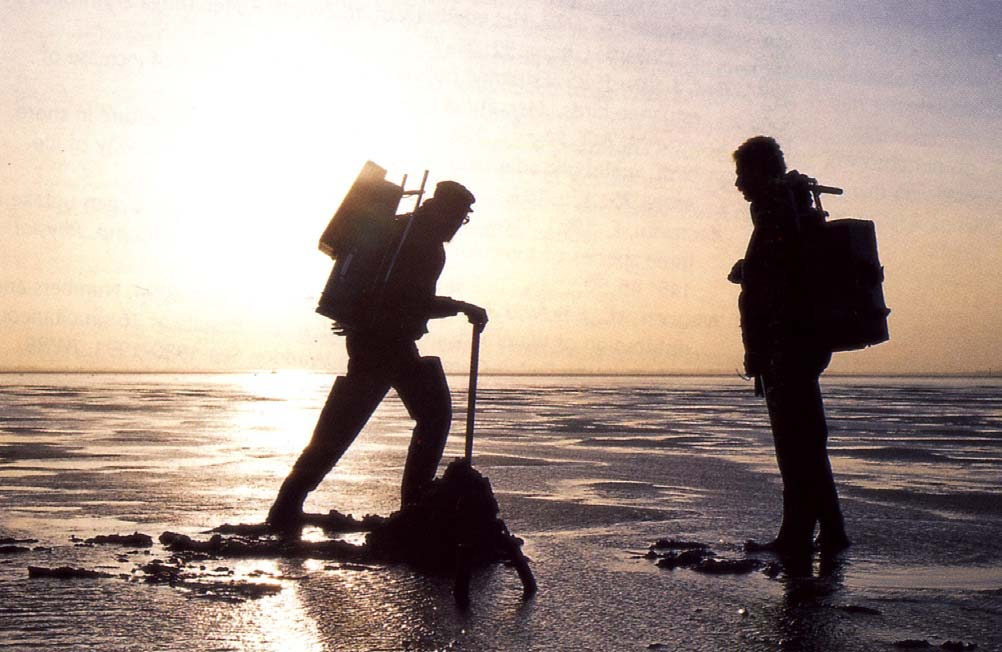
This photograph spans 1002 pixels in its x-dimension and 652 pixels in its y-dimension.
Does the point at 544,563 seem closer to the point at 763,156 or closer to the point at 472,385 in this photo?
the point at 472,385

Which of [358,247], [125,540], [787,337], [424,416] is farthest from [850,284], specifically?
[125,540]

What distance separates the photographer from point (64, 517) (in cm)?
710

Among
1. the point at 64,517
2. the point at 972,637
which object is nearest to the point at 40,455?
the point at 64,517

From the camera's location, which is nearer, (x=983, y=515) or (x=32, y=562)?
(x=32, y=562)

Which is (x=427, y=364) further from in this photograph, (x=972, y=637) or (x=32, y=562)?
(x=972, y=637)

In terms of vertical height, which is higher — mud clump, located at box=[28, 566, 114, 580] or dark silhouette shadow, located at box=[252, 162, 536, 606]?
dark silhouette shadow, located at box=[252, 162, 536, 606]

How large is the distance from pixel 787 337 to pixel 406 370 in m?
2.34

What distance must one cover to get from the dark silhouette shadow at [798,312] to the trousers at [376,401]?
1955 mm

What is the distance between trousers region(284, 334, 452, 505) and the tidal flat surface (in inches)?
20.5

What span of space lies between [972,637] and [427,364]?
3.61 metres

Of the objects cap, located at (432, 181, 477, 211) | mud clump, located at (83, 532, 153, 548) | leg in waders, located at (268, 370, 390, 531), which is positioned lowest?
mud clump, located at (83, 532, 153, 548)

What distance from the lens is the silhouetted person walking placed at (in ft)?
20.9

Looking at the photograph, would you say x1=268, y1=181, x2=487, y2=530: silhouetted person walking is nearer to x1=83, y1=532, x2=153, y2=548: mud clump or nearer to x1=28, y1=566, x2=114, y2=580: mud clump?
x1=83, y1=532, x2=153, y2=548: mud clump

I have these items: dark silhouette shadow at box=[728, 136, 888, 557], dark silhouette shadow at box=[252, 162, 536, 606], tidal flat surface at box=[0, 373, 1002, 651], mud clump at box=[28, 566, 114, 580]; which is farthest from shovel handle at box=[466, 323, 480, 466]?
mud clump at box=[28, 566, 114, 580]
